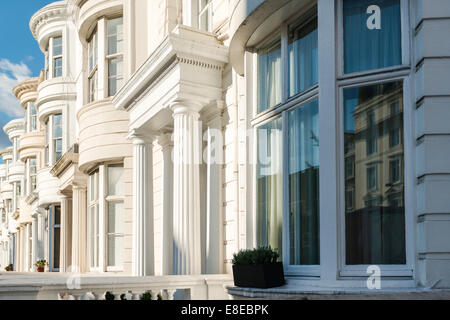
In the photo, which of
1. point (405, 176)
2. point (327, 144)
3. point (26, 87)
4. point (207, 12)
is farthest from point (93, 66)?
point (26, 87)

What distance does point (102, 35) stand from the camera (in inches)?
482

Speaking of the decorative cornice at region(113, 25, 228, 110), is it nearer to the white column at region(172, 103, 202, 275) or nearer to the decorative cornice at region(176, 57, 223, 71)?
the decorative cornice at region(176, 57, 223, 71)

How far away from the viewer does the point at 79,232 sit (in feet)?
49.3

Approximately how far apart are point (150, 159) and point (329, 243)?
504cm

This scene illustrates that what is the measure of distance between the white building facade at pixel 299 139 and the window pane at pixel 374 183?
10mm

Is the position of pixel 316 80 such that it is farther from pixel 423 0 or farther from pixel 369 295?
pixel 369 295

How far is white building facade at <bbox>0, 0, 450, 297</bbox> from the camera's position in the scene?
14.6 ft

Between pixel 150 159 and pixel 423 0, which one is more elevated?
pixel 423 0

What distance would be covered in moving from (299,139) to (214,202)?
228cm

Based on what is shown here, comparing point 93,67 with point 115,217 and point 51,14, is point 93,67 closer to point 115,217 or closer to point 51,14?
point 115,217

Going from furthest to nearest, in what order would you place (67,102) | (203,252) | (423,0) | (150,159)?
(67,102) < (150,159) < (203,252) < (423,0)

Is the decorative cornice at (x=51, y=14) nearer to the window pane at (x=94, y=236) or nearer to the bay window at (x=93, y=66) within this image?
the bay window at (x=93, y=66)

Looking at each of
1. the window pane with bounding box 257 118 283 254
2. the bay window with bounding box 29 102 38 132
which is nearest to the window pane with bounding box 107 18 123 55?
the window pane with bounding box 257 118 283 254
